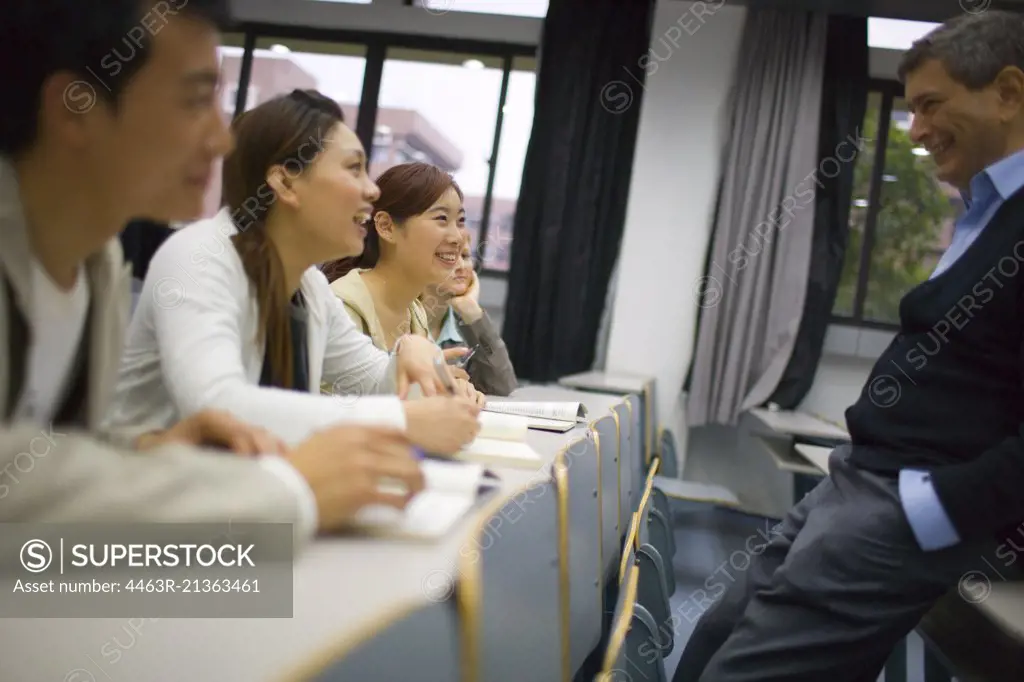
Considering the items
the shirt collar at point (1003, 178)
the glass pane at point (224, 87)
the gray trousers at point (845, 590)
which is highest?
the shirt collar at point (1003, 178)

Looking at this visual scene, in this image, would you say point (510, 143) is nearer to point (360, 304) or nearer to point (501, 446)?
point (360, 304)

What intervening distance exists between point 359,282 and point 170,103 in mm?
488

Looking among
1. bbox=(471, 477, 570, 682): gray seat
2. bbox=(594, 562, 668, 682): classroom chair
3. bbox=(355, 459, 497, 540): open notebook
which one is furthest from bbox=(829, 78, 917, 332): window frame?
bbox=(355, 459, 497, 540): open notebook

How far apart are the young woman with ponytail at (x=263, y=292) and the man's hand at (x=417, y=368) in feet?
0.31

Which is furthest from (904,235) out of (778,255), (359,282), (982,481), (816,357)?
(778,255)

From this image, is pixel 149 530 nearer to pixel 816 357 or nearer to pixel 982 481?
pixel 982 481

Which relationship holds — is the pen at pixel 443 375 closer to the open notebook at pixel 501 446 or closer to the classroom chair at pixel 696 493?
the open notebook at pixel 501 446

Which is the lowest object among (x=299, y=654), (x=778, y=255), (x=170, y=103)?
(x=299, y=654)

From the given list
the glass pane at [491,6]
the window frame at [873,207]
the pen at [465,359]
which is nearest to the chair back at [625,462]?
the pen at [465,359]

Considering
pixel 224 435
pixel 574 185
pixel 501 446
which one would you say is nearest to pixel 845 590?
pixel 501 446

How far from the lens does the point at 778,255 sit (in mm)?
2852

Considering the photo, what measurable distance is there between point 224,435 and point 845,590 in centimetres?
84

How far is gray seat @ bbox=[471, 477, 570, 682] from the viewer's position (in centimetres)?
48

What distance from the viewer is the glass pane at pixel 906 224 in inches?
34.1
